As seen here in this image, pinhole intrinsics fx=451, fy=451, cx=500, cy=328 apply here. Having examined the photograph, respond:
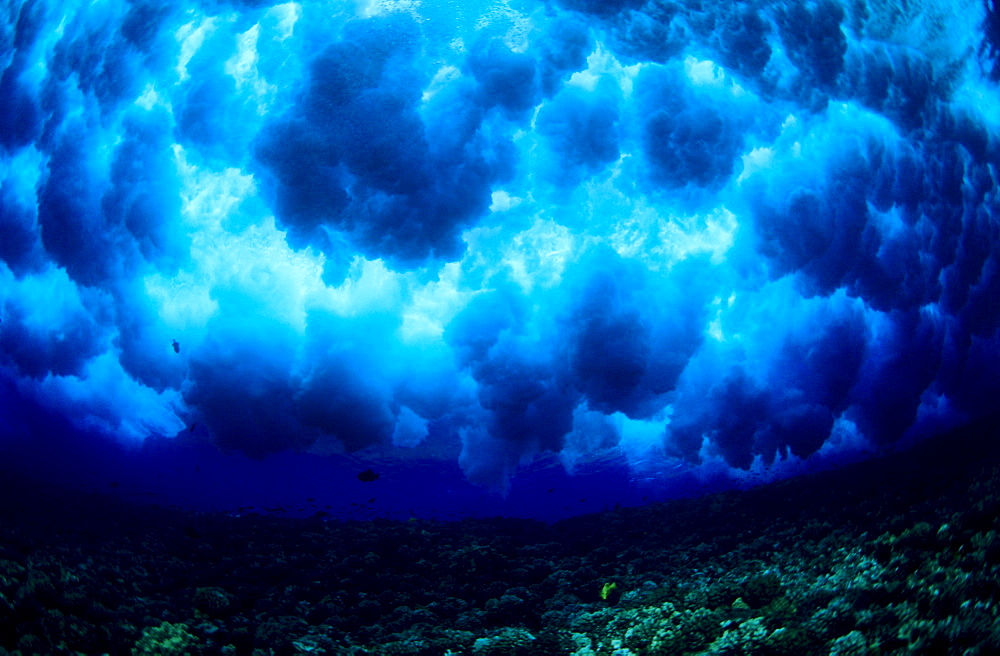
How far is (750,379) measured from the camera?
10.1 m

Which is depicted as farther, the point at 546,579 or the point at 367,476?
the point at 367,476

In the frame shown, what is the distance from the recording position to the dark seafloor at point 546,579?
438 centimetres

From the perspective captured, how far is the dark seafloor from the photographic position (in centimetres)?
438

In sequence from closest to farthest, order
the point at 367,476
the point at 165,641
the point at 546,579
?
the point at 165,641 < the point at 546,579 < the point at 367,476

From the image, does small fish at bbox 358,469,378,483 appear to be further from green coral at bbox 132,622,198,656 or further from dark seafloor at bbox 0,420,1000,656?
green coral at bbox 132,622,198,656

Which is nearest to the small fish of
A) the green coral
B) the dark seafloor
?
the dark seafloor

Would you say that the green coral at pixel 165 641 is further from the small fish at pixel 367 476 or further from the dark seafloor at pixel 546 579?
the small fish at pixel 367 476

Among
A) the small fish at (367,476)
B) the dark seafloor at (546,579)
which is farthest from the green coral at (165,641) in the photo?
the small fish at (367,476)

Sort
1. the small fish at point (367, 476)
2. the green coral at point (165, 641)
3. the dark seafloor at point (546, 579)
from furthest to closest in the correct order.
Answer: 1. the small fish at point (367, 476)
2. the green coral at point (165, 641)
3. the dark seafloor at point (546, 579)

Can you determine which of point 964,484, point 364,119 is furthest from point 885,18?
point 364,119

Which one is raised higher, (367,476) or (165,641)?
(367,476)

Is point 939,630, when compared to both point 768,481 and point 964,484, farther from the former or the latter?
point 768,481

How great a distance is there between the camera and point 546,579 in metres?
6.05

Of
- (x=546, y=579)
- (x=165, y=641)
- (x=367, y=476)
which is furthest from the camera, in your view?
(x=367, y=476)
